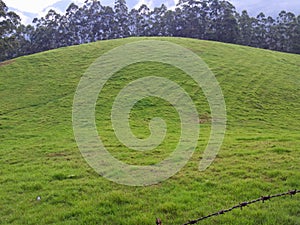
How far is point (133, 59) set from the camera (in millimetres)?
33188

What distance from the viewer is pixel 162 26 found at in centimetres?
7344

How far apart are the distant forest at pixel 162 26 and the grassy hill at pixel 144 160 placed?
4093cm

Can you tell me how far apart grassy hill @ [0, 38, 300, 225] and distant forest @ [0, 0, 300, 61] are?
40931 mm

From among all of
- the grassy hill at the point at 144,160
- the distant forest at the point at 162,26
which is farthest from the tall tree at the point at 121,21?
the grassy hill at the point at 144,160

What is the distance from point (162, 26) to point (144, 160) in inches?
2649

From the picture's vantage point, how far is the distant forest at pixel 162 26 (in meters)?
65.3

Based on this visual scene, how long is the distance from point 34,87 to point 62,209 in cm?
2194

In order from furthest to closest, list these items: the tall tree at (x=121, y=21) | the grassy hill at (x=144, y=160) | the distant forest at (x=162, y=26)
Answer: the tall tree at (x=121, y=21), the distant forest at (x=162, y=26), the grassy hill at (x=144, y=160)

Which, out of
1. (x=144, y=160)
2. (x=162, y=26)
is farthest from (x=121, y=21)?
(x=144, y=160)

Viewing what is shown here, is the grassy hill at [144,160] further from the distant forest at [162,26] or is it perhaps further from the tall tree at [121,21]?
the tall tree at [121,21]

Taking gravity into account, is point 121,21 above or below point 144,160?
above

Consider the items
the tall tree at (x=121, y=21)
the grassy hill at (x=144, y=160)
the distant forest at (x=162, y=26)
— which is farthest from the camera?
the tall tree at (x=121, y=21)

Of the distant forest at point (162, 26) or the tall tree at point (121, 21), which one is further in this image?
the tall tree at point (121, 21)

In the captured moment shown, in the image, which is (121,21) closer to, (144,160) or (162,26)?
(162,26)
